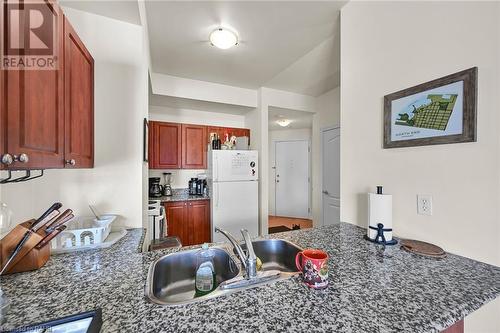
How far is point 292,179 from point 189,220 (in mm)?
3134

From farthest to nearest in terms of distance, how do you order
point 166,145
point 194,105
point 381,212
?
point 194,105 → point 166,145 → point 381,212

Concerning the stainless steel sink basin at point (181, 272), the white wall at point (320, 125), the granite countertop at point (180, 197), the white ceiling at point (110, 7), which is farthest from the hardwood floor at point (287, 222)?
the white ceiling at point (110, 7)

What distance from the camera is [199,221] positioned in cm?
314

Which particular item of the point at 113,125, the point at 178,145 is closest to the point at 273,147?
the point at 178,145

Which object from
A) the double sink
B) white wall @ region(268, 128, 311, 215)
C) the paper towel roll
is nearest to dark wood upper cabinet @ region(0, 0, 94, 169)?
the double sink

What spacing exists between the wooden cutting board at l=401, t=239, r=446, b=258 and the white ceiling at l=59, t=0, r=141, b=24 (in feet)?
7.15

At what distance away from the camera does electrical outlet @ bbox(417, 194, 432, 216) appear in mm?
1145

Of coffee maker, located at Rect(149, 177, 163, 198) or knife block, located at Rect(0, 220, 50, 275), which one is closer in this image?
knife block, located at Rect(0, 220, 50, 275)

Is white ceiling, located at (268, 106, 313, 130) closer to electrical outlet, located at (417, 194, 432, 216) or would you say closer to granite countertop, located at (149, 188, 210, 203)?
granite countertop, located at (149, 188, 210, 203)

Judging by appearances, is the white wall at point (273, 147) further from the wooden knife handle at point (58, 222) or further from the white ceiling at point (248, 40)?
the wooden knife handle at point (58, 222)

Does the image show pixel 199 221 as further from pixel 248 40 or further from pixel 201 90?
pixel 248 40

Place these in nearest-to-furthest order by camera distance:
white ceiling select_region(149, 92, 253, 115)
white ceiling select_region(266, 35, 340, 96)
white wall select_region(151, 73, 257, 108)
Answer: white ceiling select_region(266, 35, 340, 96), white wall select_region(151, 73, 257, 108), white ceiling select_region(149, 92, 253, 115)

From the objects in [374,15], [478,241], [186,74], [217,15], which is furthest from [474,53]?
[186,74]

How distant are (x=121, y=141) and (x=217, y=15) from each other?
131 cm
